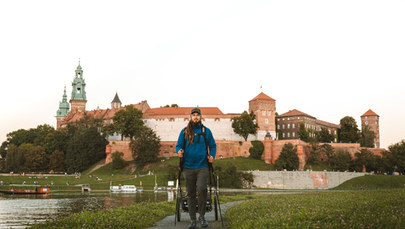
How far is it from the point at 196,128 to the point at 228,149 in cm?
7240

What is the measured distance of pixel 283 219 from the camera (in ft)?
24.5

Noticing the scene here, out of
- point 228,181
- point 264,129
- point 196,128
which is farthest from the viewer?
point 264,129

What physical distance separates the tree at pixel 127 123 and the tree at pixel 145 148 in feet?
24.1

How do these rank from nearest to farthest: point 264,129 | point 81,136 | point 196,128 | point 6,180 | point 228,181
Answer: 1. point 196,128
2. point 228,181
3. point 6,180
4. point 81,136
5. point 264,129

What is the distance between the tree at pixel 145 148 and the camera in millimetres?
71750

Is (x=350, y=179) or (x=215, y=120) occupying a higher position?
(x=215, y=120)

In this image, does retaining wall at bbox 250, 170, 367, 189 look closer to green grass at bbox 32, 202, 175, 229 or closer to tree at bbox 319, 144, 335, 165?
tree at bbox 319, 144, 335, 165

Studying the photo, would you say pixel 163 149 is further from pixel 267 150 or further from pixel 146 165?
pixel 267 150

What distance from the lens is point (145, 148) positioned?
7200 cm

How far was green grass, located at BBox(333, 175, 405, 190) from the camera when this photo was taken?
198ft

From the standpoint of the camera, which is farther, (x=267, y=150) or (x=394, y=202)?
(x=267, y=150)

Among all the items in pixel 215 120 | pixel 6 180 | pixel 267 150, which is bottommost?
pixel 6 180

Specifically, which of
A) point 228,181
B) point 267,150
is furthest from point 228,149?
point 228,181

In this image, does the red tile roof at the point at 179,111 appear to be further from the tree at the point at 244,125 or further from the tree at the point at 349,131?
the tree at the point at 349,131
